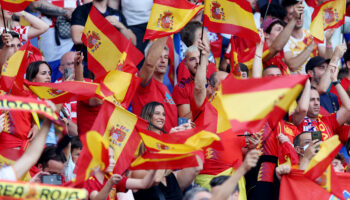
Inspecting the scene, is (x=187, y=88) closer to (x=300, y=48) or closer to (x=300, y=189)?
(x=300, y=189)

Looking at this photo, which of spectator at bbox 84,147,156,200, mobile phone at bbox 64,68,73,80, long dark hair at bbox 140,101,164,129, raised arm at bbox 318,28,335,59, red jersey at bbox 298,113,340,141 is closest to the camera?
spectator at bbox 84,147,156,200

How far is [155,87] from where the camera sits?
901cm

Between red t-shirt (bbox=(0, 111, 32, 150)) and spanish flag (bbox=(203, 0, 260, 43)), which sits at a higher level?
spanish flag (bbox=(203, 0, 260, 43))

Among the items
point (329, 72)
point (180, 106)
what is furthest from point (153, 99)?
point (329, 72)

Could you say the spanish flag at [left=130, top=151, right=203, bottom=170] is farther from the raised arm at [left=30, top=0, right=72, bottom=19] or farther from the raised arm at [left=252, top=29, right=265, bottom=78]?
the raised arm at [left=30, top=0, right=72, bottom=19]

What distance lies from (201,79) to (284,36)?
1.98 metres

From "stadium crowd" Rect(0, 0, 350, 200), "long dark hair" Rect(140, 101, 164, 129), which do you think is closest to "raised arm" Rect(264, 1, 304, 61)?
"stadium crowd" Rect(0, 0, 350, 200)

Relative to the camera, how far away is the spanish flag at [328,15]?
33.6ft

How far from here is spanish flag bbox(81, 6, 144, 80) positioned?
878 cm

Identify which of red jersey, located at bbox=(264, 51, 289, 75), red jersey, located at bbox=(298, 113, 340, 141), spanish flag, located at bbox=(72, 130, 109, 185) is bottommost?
red jersey, located at bbox=(298, 113, 340, 141)

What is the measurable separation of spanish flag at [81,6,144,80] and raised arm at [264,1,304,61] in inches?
85.7

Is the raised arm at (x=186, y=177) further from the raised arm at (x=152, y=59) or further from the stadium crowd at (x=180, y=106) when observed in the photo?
Answer: the raised arm at (x=152, y=59)

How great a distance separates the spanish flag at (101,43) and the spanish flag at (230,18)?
1056 mm

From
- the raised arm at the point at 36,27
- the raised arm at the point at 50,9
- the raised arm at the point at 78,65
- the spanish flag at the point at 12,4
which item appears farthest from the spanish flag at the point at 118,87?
the raised arm at the point at 50,9
